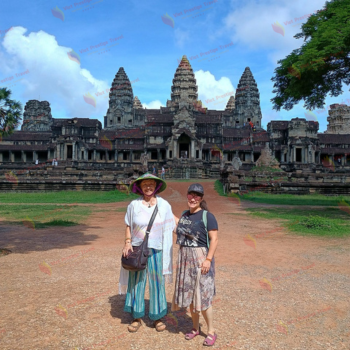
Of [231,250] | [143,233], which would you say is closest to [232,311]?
[143,233]

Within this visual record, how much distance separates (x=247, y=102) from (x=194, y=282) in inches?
2611

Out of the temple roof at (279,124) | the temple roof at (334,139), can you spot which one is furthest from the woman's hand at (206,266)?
the temple roof at (334,139)

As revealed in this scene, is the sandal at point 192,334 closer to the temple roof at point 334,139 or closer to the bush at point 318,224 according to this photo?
the bush at point 318,224

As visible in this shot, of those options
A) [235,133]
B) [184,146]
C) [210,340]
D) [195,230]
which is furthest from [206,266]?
[235,133]

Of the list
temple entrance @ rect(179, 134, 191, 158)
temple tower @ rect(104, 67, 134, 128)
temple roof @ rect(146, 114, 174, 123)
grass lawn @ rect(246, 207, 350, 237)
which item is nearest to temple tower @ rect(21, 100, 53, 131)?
temple tower @ rect(104, 67, 134, 128)

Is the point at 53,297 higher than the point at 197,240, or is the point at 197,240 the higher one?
the point at 197,240

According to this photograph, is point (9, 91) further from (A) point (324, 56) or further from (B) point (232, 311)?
(A) point (324, 56)

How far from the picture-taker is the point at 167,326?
4020 mm

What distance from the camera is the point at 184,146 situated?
51625 mm

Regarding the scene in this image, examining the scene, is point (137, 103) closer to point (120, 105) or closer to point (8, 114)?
point (120, 105)

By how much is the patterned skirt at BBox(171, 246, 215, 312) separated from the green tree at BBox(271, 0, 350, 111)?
1315cm

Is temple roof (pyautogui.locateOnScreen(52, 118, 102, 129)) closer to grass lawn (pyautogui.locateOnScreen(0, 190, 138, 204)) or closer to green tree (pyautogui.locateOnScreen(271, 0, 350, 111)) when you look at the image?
grass lawn (pyautogui.locateOnScreen(0, 190, 138, 204))

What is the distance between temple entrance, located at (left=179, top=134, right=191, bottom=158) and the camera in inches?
1932

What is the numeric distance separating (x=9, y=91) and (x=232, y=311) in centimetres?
783
